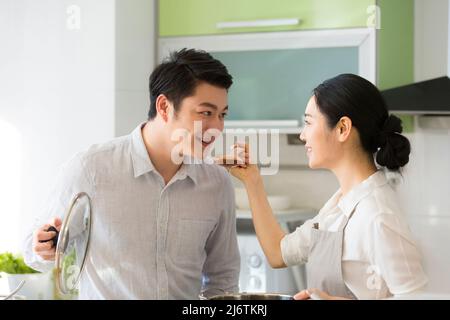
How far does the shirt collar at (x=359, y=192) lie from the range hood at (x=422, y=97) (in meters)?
0.81

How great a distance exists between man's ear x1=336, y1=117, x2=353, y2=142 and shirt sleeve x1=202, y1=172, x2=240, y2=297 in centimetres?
26

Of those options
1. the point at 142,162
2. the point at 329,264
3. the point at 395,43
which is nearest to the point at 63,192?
the point at 142,162

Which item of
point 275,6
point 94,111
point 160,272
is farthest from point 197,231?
point 275,6

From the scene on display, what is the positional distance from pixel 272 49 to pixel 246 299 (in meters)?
1.11

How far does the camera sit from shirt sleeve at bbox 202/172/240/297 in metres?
0.97

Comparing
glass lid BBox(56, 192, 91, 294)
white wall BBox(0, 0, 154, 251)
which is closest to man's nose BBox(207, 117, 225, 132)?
glass lid BBox(56, 192, 91, 294)

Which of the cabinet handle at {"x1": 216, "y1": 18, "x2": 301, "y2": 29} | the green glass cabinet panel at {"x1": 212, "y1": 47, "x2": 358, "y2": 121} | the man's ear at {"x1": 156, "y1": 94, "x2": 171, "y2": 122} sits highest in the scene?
the cabinet handle at {"x1": 216, "y1": 18, "x2": 301, "y2": 29}

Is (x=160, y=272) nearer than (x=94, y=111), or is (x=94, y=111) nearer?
(x=160, y=272)

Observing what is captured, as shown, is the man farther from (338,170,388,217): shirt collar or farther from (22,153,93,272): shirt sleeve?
(338,170,388,217): shirt collar

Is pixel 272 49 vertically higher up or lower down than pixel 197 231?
higher up

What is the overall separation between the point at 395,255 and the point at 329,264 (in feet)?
0.31
